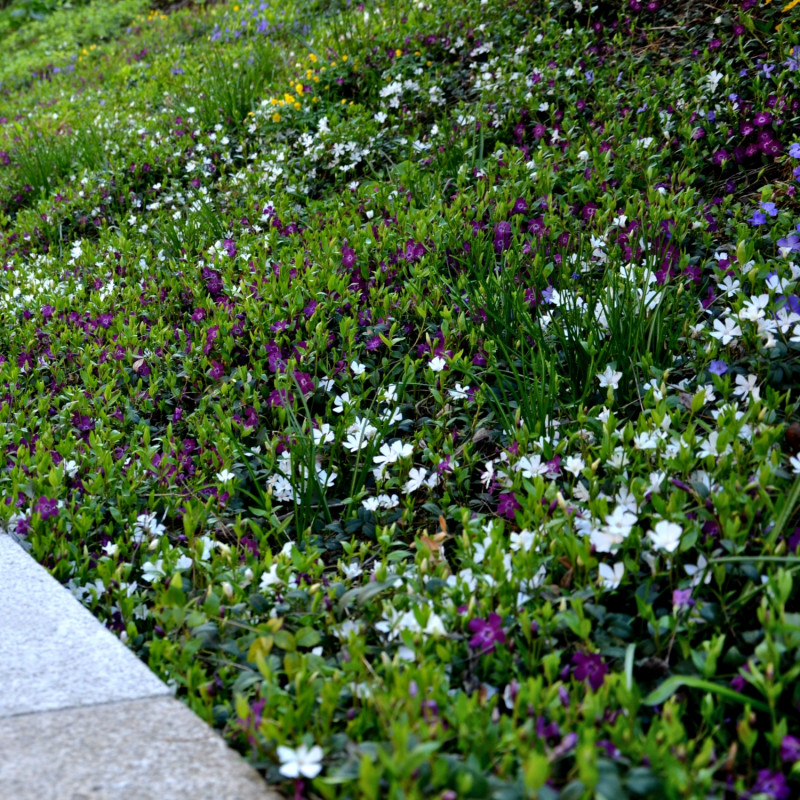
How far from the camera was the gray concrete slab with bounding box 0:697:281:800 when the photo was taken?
1.38 metres

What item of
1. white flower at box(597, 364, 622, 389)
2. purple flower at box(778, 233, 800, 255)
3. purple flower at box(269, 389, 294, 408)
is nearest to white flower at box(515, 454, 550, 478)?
white flower at box(597, 364, 622, 389)

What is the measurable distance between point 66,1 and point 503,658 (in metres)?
16.6

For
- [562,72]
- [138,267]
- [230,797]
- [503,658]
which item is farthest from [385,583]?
[562,72]

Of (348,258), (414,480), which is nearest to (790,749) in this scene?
(414,480)

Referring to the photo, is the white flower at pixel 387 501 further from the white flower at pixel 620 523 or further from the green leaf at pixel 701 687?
the green leaf at pixel 701 687

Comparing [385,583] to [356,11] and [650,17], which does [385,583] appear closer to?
[650,17]

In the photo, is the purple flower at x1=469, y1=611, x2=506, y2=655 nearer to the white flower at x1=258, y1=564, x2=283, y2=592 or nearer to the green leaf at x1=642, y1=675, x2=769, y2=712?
the green leaf at x1=642, y1=675, x2=769, y2=712

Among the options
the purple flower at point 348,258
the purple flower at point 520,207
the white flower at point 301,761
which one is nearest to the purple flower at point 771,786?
the white flower at point 301,761

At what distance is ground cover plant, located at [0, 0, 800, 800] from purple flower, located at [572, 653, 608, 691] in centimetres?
1

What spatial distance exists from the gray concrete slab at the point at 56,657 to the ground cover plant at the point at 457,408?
12cm

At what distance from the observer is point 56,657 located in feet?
5.81

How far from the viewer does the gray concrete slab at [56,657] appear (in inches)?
64.8

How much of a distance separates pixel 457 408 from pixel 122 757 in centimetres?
162

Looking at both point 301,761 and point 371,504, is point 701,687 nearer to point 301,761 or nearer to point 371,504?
A: point 301,761
